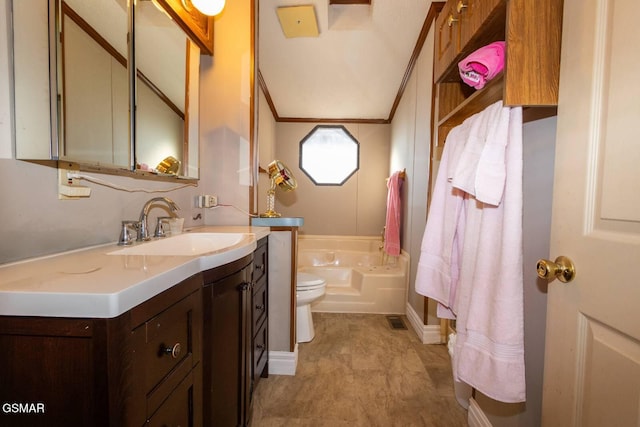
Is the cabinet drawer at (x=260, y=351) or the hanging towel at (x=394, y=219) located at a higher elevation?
the hanging towel at (x=394, y=219)

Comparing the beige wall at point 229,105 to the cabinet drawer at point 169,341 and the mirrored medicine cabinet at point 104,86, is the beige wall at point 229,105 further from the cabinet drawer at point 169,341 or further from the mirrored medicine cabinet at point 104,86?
the cabinet drawer at point 169,341

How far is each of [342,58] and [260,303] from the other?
232cm

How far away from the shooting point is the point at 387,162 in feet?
12.7

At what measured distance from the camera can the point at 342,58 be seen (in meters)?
2.59

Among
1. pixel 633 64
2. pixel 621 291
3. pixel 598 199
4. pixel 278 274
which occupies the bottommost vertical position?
pixel 278 274

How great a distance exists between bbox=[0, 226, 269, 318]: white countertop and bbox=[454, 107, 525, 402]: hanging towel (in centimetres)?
92

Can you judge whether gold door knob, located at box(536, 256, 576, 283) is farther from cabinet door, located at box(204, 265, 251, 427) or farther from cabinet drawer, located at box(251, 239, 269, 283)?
cabinet drawer, located at box(251, 239, 269, 283)

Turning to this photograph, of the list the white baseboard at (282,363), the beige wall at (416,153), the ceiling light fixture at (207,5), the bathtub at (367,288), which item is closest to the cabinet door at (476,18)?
the beige wall at (416,153)

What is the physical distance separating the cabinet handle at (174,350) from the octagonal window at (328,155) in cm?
332

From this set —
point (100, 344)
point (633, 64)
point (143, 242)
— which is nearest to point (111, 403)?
→ point (100, 344)

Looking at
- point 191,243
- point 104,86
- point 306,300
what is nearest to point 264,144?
point 306,300

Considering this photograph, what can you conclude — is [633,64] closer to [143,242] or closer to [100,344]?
[100,344]

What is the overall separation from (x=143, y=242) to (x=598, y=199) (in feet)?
4.89

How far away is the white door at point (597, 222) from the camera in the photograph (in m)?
0.57
